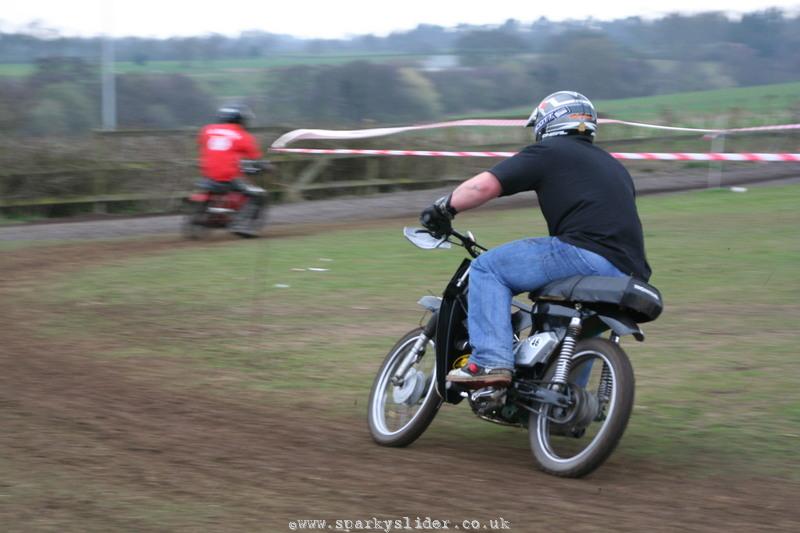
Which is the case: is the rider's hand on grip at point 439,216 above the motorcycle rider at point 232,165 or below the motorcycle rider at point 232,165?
above

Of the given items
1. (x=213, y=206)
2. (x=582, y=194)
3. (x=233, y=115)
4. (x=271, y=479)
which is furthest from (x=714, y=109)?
(x=271, y=479)

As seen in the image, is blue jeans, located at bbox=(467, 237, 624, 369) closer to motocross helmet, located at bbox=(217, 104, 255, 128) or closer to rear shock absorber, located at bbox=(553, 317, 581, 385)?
rear shock absorber, located at bbox=(553, 317, 581, 385)

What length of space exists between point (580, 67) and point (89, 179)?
2018 cm

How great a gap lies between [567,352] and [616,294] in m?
0.42

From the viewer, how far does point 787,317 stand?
33.4 ft

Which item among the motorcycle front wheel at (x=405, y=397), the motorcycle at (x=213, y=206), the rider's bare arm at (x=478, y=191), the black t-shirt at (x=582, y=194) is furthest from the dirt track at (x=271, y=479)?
the motorcycle at (x=213, y=206)

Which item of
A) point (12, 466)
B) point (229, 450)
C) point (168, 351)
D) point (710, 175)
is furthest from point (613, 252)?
point (710, 175)

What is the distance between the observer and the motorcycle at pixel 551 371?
571 cm

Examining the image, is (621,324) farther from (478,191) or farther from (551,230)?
(478,191)

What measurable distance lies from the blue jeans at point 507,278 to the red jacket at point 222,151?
1130cm

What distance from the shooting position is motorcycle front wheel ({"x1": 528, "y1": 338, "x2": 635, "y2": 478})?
554 centimetres

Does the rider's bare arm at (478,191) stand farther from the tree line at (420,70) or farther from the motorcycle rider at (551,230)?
the tree line at (420,70)

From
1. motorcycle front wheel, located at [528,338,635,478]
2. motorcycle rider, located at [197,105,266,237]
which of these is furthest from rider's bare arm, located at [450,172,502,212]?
motorcycle rider, located at [197,105,266,237]

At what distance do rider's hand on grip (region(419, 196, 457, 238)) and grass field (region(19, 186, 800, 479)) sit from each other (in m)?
1.42
